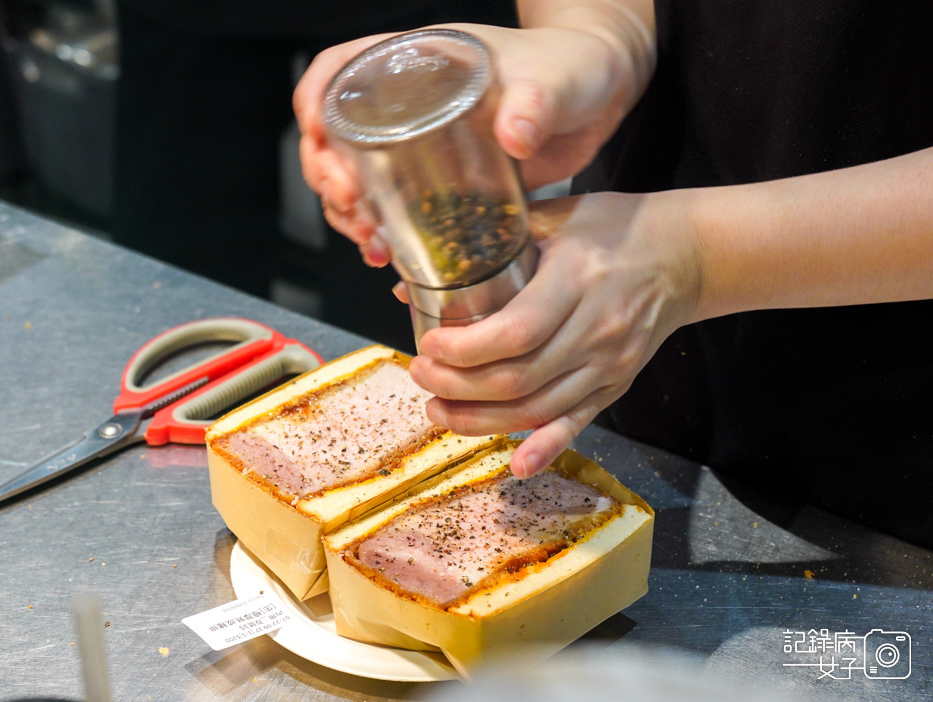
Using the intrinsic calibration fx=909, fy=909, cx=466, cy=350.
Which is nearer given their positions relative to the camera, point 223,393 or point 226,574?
point 226,574

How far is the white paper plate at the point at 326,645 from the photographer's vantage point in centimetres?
92

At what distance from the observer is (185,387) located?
54.1 inches

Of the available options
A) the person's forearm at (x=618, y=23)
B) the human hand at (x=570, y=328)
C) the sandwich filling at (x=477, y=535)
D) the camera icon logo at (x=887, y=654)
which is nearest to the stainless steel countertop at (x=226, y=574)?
the camera icon logo at (x=887, y=654)

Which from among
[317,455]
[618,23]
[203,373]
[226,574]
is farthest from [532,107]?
[203,373]

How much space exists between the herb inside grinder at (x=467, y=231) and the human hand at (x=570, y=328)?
47 millimetres

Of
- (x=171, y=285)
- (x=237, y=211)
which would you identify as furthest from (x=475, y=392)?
(x=237, y=211)

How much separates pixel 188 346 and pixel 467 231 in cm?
91

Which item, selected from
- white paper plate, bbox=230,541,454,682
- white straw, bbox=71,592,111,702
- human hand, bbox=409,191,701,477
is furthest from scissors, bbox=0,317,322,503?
white straw, bbox=71,592,111,702

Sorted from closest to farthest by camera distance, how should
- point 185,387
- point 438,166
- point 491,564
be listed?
point 438,166, point 491,564, point 185,387

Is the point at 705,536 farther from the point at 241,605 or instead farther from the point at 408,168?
the point at 408,168

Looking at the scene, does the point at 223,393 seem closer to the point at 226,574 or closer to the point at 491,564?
the point at 226,574

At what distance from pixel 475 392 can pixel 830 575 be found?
56 centimetres

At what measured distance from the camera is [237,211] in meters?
3.11

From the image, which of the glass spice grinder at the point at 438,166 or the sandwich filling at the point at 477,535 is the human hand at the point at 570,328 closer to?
the glass spice grinder at the point at 438,166
